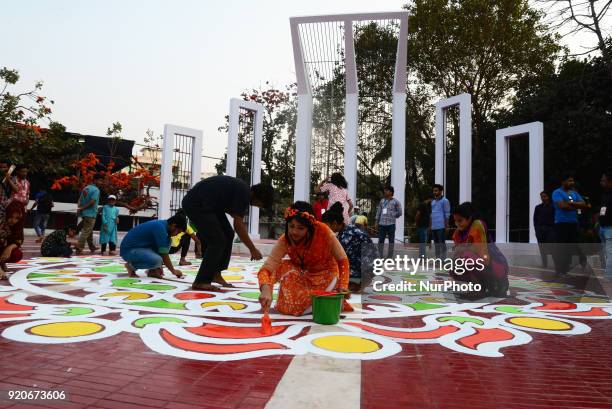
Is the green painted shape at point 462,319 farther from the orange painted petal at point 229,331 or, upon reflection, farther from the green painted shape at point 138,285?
the green painted shape at point 138,285

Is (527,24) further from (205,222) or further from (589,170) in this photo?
(205,222)

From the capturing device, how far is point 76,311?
3.01 metres

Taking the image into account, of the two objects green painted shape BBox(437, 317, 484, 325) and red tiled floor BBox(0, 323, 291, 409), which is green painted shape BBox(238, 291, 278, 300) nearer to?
green painted shape BBox(437, 317, 484, 325)

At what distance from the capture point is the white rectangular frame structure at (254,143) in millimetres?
9719

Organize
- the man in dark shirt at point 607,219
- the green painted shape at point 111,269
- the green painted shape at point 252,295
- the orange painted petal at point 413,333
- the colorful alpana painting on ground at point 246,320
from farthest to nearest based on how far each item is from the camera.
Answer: the green painted shape at point 111,269, the man in dark shirt at point 607,219, the green painted shape at point 252,295, the orange painted petal at point 413,333, the colorful alpana painting on ground at point 246,320

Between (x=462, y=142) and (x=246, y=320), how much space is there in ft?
23.0

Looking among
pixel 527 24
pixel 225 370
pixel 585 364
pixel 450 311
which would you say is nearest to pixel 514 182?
pixel 527 24

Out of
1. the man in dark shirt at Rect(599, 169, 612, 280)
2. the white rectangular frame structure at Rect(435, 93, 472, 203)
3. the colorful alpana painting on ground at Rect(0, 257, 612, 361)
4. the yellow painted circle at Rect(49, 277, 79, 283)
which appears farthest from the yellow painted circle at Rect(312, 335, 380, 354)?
the white rectangular frame structure at Rect(435, 93, 472, 203)

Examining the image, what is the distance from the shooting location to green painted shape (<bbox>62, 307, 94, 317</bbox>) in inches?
115

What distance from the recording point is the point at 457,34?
1495 cm

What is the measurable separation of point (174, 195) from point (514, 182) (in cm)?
1053

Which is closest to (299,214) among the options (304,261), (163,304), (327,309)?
(304,261)

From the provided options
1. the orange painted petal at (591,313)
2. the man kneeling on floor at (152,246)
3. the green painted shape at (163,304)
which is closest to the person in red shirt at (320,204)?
the man kneeling on floor at (152,246)

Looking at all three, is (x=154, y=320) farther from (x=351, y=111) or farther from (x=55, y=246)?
(x=351, y=111)
